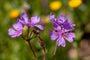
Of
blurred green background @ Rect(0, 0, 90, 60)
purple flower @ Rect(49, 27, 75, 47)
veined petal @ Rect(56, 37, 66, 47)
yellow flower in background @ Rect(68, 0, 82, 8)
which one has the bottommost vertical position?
blurred green background @ Rect(0, 0, 90, 60)

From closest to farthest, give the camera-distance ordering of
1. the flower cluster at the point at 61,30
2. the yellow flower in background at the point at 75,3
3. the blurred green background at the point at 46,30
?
1. the flower cluster at the point at 61,30
2. the blurred green background at the point at 46,30
3. the yellow flower in background at the point at 75,3

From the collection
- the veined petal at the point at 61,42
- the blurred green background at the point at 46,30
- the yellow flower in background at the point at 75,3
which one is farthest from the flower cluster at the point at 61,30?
the yellow flower in background at the point at 75,3

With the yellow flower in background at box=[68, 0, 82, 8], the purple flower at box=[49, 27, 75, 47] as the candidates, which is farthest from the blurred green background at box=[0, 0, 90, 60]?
the purple flower at box=[49, 27, 75, 47]

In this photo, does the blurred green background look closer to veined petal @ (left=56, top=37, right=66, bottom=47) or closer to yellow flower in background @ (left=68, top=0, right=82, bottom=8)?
yellow flower in background @ (left=68, top=0, right=82, bottom=8)

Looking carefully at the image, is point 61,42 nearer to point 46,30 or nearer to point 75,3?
point 46,30

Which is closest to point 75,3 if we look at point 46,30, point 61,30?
point 46,30

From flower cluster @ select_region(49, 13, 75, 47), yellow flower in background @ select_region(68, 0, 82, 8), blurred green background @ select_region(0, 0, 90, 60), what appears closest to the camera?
flower cluster @ select_region(49, 13, 75, 47)

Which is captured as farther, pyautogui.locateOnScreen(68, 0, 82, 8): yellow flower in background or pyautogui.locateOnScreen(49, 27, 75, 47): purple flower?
pyautogui.locateOnScreen(68, 0, 82, 8): yellow flower in background

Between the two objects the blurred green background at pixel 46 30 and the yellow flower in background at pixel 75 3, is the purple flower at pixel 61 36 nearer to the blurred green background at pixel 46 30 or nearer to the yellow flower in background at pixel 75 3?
the blurred green background at pixel 46 30

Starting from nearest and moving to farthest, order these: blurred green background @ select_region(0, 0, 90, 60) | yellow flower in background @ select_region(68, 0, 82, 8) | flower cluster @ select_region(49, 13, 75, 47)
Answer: flower cluster @ select_region(49, 13, 75, 47) → blurred green background @ select_region(0, 0, 90, 60) → yellow flower in background @ select_region(68, 0, 82, 8)
